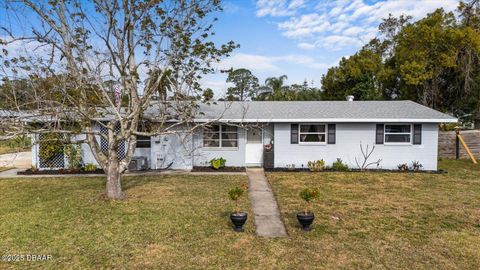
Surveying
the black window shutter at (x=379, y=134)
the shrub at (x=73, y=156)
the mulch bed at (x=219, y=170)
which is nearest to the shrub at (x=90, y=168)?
the shrub at (x=73, y=156)

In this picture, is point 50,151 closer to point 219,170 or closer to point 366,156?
point 219,170

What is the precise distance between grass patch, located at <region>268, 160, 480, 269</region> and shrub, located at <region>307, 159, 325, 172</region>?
1.81 meters

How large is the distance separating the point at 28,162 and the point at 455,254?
1942 cm

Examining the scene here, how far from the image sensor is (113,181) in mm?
8523

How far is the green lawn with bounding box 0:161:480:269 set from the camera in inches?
199

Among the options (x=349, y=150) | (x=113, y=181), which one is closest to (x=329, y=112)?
(x=349, y=150)

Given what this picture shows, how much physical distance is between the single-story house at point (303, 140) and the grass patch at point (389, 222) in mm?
2417

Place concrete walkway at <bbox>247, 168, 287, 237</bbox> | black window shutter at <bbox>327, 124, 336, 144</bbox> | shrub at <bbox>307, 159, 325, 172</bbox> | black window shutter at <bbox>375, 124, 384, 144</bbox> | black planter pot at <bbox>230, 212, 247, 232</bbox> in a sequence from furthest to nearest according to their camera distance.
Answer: black window shutter at <bbox>327, 124, 336, 144</bbox>, black window shutter at <bbox>375, 124, 384, 144</bbox>, shrub at <bbox>307, 159, 325, 172</bbox>, concrete walkway at <bbox>247, 168, 287, 237</bbox>, black planter pot at <bbox>230, 212, 247, 232</bbox>

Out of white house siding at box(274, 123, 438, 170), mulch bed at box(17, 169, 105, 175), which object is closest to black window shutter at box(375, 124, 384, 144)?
white house siding at box(274, 123, 438, 170)

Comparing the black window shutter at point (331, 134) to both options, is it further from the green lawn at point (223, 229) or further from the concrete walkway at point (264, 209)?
the concrete walkway at point (264, 209)

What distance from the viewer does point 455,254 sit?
17.2 ft

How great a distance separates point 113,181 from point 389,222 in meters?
7.12

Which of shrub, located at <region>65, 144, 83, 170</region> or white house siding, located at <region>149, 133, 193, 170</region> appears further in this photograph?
white house siding, located at <region>149, 133, 193, 170</region>

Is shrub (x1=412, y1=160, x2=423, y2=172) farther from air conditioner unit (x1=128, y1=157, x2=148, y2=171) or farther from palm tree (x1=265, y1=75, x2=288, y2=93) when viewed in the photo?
palm tree (x1=265, y1=75, x2=288, y2=93)
